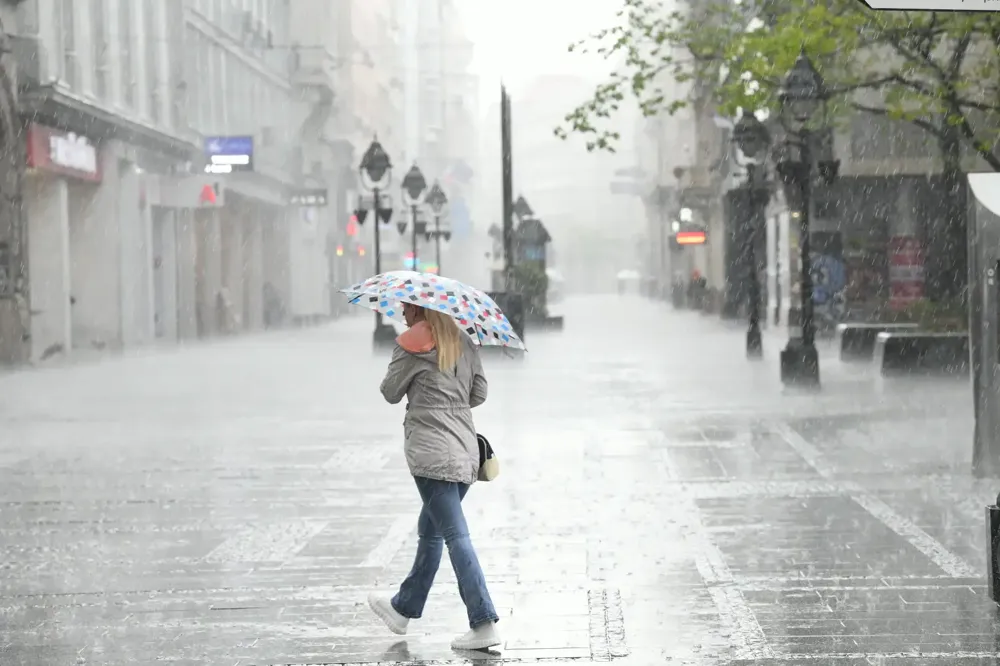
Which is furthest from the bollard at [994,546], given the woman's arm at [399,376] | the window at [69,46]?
the window at [69,46]

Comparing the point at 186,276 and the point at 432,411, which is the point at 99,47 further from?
the point at 432,411

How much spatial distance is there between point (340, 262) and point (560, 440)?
199ft

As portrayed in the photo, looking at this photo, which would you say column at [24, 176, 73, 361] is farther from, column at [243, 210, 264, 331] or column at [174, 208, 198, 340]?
column at [243, 210, 264, 331]

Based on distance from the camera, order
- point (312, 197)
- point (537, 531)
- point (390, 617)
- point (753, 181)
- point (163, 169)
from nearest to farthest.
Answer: point (390, 617)
point (537, 531)
point (753, 181)
point (163, 169)
point (312, 197)

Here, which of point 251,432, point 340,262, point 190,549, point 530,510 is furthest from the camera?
point 340,262

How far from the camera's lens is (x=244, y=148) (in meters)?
43.8

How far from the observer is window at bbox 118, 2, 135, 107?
38.9 meters

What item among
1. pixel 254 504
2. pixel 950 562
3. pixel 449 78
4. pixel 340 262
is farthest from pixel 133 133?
pixel 449 78

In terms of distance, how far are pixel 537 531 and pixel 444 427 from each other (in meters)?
3.49

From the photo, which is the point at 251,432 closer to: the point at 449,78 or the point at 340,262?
the point at 340,262

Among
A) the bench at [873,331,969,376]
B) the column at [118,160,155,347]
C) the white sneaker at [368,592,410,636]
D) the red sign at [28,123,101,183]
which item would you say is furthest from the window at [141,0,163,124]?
the white sneaker at [368,592,410,636]

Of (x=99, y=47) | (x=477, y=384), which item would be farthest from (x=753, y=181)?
(x=477, y=384)

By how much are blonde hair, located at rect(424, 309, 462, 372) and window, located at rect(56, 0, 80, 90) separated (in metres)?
29.4

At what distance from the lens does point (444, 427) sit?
6.59 metres
